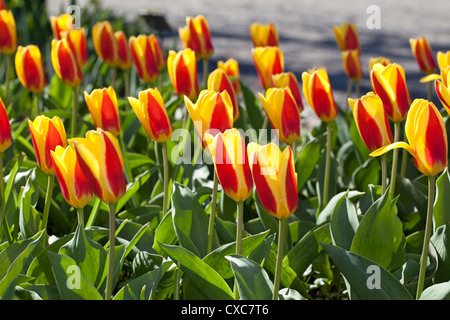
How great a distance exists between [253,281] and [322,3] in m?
9.73

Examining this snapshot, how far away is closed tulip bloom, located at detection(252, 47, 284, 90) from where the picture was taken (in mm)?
2262

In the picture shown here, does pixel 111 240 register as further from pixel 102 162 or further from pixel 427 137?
pixel 427 137

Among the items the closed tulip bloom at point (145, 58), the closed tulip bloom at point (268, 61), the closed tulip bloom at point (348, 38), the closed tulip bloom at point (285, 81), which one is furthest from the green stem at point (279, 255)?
the closed tulip bloom at point (348, 38)

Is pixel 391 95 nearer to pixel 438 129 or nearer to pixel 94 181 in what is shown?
pixel 438 129

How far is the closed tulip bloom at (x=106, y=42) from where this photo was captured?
2.68 m

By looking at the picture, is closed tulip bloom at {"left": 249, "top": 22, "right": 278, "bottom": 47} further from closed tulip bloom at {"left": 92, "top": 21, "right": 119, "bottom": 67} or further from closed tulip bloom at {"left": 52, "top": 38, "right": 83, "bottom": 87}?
closed tulip bloom at {"left": 52, "top": 38, "right": 83, "bottom": 87}

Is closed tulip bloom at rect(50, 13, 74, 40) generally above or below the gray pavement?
above

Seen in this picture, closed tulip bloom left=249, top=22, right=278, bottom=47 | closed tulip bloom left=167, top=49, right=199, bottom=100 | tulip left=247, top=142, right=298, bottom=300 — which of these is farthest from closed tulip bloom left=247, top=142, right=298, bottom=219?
closed tulip bloom left=249, top=22, right=278, bottom=47

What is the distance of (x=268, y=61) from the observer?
7.46ft

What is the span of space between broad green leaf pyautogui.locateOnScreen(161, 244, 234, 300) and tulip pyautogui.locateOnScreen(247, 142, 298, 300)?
0.81ft

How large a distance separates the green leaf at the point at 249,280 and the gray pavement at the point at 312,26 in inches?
176

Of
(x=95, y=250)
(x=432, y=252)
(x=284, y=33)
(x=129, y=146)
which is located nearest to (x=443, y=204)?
(x=432, y=252)

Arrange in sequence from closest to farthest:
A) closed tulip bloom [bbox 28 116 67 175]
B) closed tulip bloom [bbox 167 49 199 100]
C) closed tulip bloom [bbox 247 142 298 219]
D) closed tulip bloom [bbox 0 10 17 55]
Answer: closed tulip bloom [bbox 247 142 298 219], closed tulip bloom [bbox 28 116 67 175], closed tulip bloom [bbox 167 49 199 100], closed tulip bloom [bbox 0 10 17 55]

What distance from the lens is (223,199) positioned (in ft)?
6.55
